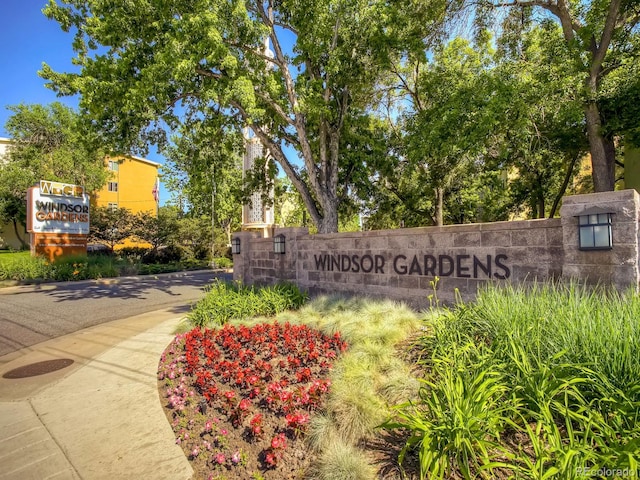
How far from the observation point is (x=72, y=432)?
372 cm

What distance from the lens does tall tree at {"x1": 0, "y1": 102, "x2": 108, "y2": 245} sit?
30562 mm

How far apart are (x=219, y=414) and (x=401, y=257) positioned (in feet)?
15.1

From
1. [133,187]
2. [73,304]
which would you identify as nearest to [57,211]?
[73,304]

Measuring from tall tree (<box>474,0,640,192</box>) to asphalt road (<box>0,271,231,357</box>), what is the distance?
1365 cm

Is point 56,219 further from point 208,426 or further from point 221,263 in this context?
point 208,426

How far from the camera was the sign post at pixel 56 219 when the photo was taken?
61.7 feet

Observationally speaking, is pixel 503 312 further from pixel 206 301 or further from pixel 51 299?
pixel 51 299

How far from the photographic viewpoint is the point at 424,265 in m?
6.74

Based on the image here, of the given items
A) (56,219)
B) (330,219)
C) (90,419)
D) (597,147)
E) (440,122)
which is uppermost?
(440,122)

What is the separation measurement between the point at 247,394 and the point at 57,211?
69.3ft

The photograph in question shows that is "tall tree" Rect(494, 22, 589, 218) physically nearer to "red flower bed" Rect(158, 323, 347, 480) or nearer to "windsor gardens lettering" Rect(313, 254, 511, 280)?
"windsor gardens lettering" Rect(313, 254, 511, 280)

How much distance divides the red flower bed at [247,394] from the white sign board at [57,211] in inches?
713

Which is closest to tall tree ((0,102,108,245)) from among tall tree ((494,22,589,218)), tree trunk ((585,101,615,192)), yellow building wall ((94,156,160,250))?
yellow building wall ((94,156,160,250))

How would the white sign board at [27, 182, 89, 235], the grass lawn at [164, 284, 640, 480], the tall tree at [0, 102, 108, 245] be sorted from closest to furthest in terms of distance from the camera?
the grass lawn at [164, 284, 640, 480]
the white sign board at [27, 182, 89, 235]
the tall tree at [0, 102, 108, 245]
